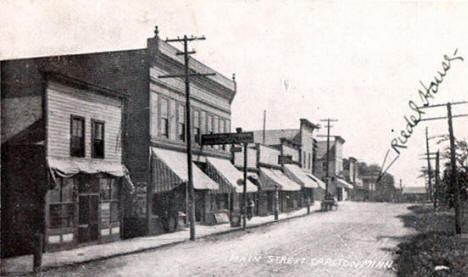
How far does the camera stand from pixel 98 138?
68.9ft

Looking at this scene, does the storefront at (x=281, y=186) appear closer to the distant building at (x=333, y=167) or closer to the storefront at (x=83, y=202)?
the storefront at (x=83, y=202)

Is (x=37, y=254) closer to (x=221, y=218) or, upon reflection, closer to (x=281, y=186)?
(x=221, y=218)

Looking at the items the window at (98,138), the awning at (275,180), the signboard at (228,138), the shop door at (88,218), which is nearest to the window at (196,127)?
the signboard at (228,138)

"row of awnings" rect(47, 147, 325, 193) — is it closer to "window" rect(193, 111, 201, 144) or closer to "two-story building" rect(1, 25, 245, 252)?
"two-story building" rect(1, 25, 245, 252)

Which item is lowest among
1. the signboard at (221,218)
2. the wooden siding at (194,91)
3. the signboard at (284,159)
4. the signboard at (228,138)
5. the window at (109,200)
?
the signboard at (221,218)

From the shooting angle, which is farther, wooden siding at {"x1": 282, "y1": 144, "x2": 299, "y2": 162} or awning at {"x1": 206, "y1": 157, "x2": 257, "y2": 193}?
wooden siding at {"x1": 282, "y1": 144, "x2": 299, "y2": 162}

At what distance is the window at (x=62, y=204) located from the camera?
59.4 feet

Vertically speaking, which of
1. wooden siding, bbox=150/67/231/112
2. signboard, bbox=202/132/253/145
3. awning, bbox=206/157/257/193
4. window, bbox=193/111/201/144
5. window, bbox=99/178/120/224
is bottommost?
window, bbox=99/178/120/224

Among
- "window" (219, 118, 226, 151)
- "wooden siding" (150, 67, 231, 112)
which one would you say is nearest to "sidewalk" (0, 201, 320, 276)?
"wooden siding" (150, 67, 231, 112)

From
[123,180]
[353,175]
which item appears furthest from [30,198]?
[353,175]

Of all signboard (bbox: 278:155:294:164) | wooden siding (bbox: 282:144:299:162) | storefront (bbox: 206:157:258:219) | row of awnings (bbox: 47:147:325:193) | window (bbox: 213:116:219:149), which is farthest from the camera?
wooden siding (bbox: 282:144:299:162)

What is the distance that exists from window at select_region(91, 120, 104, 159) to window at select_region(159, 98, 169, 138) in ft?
15.8

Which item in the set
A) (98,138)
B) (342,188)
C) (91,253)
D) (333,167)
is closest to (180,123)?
(98,138)

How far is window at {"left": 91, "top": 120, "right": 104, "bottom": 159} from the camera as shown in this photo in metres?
20.7
